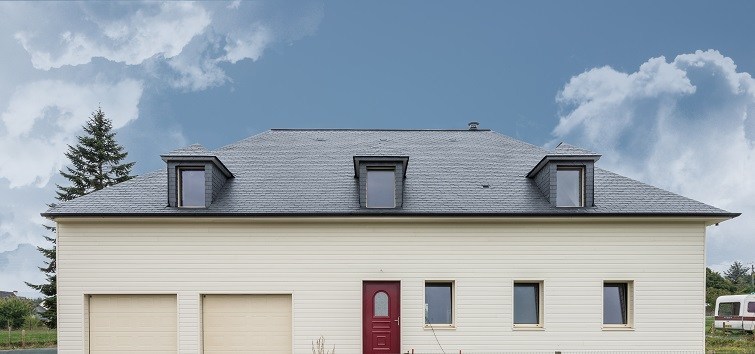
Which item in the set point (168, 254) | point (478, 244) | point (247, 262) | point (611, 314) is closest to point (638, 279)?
point (611, 314)

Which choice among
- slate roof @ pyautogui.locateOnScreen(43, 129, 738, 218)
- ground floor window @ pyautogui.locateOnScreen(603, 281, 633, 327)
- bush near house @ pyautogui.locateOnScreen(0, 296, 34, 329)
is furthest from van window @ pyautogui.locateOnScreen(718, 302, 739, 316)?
bush near house @ pyautogui.locateOnScreen(0, 296, 34, 329)

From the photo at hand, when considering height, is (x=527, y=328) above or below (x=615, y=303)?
below

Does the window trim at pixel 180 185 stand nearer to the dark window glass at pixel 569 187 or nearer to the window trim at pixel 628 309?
the dark window glass at pixel 569 187

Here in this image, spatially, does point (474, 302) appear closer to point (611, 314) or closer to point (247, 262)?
point (611, 314)

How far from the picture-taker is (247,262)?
Answer: 13281 mm

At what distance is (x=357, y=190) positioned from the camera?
46.5 feet

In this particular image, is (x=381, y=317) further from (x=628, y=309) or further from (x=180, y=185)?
(x=628, y=309)

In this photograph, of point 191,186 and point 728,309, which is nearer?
point 191,186

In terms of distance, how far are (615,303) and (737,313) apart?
18.0 metres

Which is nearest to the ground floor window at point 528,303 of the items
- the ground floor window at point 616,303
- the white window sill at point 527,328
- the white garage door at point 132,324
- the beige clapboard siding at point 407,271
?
the white window sill at point 527,328

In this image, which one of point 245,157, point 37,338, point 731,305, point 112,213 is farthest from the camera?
point 731,305

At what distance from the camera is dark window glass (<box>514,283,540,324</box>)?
13633 millimetres

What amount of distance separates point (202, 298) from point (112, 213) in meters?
3.11

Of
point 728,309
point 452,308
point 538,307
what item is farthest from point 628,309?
point 728,309
